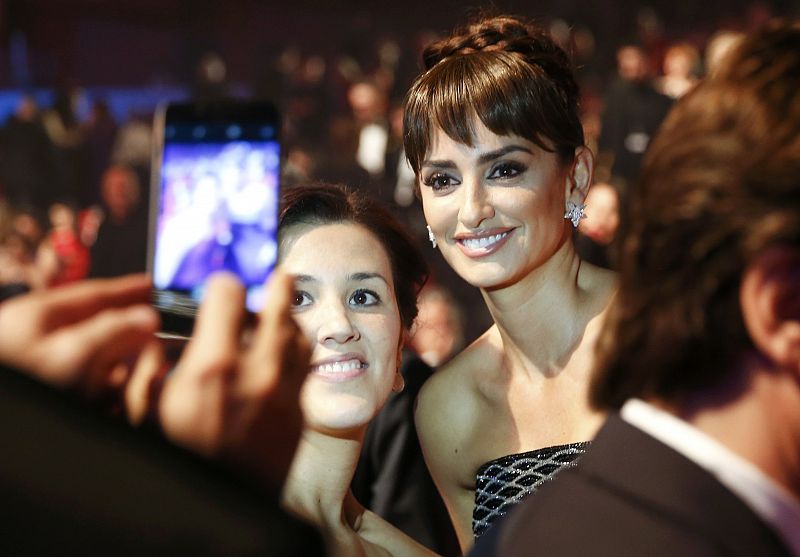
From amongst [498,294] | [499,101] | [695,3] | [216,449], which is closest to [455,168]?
[499,101]

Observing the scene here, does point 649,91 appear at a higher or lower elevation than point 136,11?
lower

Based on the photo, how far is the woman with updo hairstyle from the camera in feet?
6.59

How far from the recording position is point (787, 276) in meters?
0.81

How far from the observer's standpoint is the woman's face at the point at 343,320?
1.63m

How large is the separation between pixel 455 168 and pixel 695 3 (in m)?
6.88

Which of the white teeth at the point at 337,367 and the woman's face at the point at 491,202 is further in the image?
the woman's face at the point at 491,202

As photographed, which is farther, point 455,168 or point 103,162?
point 103,162

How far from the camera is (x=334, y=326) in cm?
163

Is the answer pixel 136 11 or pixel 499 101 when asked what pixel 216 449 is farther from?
pixel 136 11

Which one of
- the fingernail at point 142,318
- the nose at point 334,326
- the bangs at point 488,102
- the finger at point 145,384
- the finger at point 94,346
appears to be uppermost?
the bangs at point 488,102

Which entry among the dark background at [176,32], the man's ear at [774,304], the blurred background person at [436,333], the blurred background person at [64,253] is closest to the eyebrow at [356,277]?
the man's ear at [774,304]

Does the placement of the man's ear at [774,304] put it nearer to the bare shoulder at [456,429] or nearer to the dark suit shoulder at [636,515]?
the dark suit shoulder at [636,515]

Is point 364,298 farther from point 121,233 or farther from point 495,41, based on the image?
point 121,233

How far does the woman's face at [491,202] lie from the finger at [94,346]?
1335 millimetres
